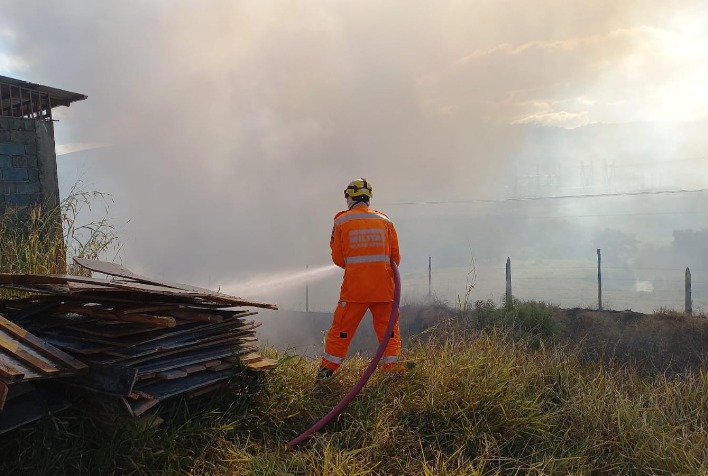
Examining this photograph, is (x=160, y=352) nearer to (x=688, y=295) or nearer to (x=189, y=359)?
(x=189, y=359)

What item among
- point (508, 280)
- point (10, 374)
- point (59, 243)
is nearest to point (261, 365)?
point (10, 374)

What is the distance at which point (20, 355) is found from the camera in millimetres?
2830

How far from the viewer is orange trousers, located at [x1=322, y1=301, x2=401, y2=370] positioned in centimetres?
440

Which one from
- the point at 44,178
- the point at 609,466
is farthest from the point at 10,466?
the point at 44,178

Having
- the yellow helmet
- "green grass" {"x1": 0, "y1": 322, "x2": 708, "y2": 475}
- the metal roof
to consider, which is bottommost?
"green grass" {"x1": 0, "y1": 322, "x2": 708, "y2": 475}

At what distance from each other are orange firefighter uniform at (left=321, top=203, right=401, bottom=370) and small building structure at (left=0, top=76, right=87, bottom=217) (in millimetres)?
5662

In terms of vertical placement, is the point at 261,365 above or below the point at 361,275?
below

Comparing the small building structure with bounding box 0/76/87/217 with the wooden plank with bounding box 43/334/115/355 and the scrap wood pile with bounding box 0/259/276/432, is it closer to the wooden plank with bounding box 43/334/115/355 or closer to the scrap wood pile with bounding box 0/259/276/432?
the scrap wood pile with bounding box 0/259/276/432

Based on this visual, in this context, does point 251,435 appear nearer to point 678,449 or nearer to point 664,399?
point 678,449

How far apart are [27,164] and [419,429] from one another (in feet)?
24.9

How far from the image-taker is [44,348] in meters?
3.08

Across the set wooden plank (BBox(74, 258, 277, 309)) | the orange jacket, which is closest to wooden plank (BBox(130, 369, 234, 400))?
wooden plank (BBox(74, 258, 277, 309))

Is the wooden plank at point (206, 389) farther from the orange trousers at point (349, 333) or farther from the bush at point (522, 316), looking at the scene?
the bush at point (522, 316)

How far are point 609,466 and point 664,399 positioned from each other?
113 centimetres
